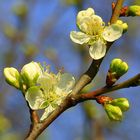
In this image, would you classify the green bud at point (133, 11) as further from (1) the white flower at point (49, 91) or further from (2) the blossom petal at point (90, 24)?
(1) the white flower at point (49, 91)

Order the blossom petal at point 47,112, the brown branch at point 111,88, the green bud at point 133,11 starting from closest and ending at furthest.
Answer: the brown branch at point 111,88
the blossom petal at point 47,112
the green bud at point 133,11

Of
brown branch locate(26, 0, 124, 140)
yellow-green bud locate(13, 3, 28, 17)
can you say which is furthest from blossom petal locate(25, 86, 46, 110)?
yellow-green bud locate(13, 3, 28, 17)

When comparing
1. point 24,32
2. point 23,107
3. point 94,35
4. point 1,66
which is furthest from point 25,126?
point 94,35

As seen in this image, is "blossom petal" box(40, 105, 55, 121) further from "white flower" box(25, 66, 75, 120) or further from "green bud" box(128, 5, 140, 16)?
"green bud" box(128, 5, 140, 16)

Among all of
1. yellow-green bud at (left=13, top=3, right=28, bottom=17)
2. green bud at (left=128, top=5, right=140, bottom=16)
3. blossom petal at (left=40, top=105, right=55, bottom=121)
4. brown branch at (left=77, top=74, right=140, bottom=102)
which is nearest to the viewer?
brown branch at (left=77, top=74, right=140, bottom=102)

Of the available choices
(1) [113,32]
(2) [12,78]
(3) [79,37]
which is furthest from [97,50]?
(2) [12,78]

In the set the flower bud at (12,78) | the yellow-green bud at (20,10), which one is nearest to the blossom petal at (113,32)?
the flower bud at (12,78)
